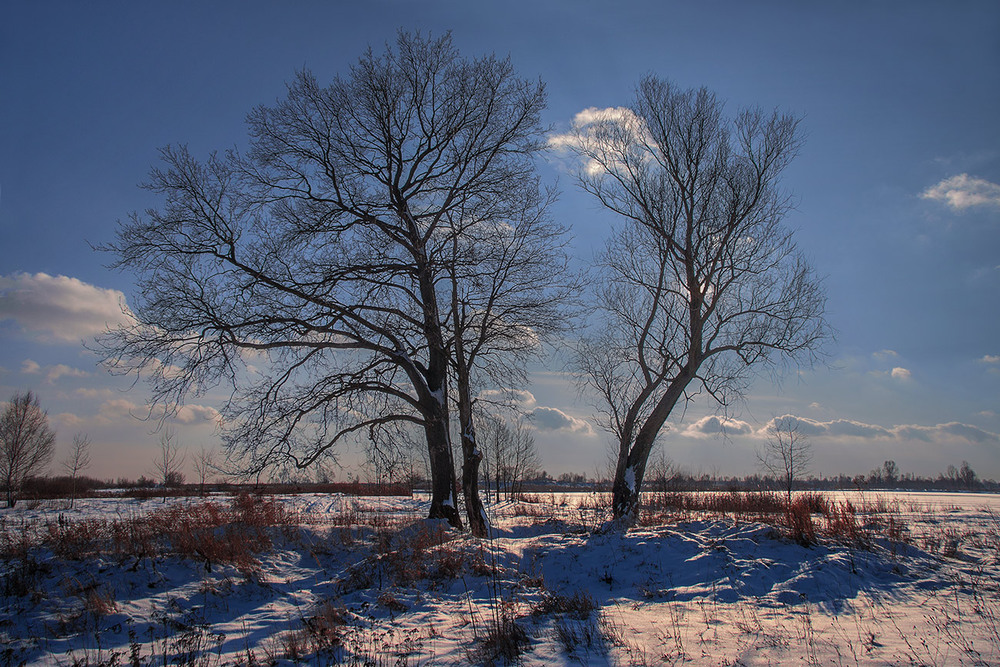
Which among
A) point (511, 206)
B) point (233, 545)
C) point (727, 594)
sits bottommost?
point (727, 594)

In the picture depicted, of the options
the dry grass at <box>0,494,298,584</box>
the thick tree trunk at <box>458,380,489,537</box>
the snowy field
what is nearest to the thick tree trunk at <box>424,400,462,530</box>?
the thick tree trunk at <box>458,380,489,537</box>

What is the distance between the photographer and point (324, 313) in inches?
530

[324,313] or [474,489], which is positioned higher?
[324,313]

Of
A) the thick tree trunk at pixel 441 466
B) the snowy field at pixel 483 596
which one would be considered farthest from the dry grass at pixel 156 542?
the thick tree trunk at pixel 441 466

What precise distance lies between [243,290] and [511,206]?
728cm

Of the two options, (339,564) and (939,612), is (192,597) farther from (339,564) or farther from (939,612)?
(939,612)

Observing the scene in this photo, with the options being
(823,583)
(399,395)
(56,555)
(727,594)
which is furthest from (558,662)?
(399,395)

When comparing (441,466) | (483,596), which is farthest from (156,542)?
(441,466)

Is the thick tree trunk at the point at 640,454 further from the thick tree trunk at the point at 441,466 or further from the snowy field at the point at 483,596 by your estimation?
the thick tree trunk at the point at 441,466

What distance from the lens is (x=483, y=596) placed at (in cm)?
820

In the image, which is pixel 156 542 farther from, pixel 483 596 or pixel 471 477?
pixel 471 477

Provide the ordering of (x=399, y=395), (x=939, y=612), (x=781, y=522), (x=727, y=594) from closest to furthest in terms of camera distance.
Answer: (x=939, y=612) → (x=727, y=594) → (x=781, y=522) → (x=399, y=395)

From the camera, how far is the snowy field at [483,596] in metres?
5.57

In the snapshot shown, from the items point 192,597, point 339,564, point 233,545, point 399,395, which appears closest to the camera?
point 192,597
